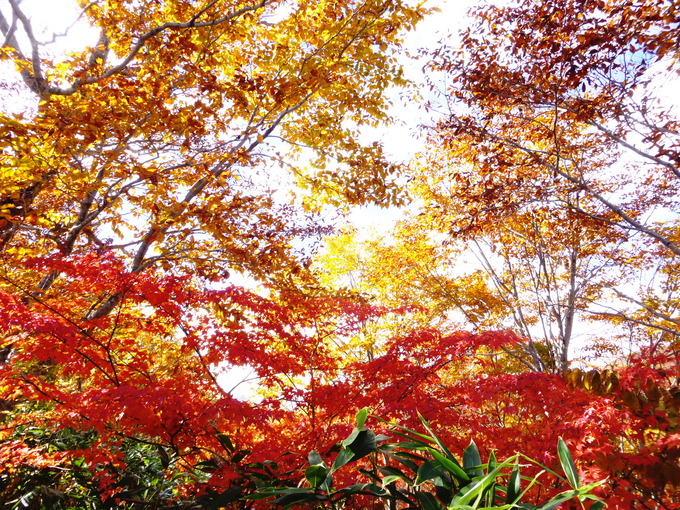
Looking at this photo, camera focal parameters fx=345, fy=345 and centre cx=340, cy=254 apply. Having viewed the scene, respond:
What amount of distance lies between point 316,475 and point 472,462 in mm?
689

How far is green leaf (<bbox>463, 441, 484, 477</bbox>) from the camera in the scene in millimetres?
1430

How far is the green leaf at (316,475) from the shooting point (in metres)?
1.51

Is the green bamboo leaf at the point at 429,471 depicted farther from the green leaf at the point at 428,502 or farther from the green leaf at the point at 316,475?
the green leaf at the point at 316,475

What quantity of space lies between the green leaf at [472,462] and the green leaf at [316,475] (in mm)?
617

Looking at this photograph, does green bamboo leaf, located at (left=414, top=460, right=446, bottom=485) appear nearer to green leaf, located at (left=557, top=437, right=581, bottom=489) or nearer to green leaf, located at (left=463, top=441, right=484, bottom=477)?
green leaf, located at (left=463, top=441, right=484, bottom=477)

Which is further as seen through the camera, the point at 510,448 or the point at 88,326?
the point at 88,326

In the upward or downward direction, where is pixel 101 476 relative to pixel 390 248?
downward

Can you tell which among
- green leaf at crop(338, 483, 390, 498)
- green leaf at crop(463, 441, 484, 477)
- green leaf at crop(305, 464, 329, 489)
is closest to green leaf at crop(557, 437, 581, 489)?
green leaf at crop(463, 441, 484, 477)

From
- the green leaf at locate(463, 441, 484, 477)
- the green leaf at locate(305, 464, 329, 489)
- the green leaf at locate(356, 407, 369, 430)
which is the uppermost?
the green leaf at locate(356, 407, 369, 430)

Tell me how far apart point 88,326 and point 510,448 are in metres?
5.09

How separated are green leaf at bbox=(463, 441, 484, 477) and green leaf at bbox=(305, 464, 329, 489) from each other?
0.62m

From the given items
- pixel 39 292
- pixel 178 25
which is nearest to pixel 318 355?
pixel 39 292

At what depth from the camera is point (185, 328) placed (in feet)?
14.6

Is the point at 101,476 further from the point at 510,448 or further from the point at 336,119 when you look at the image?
the point at 336,119
